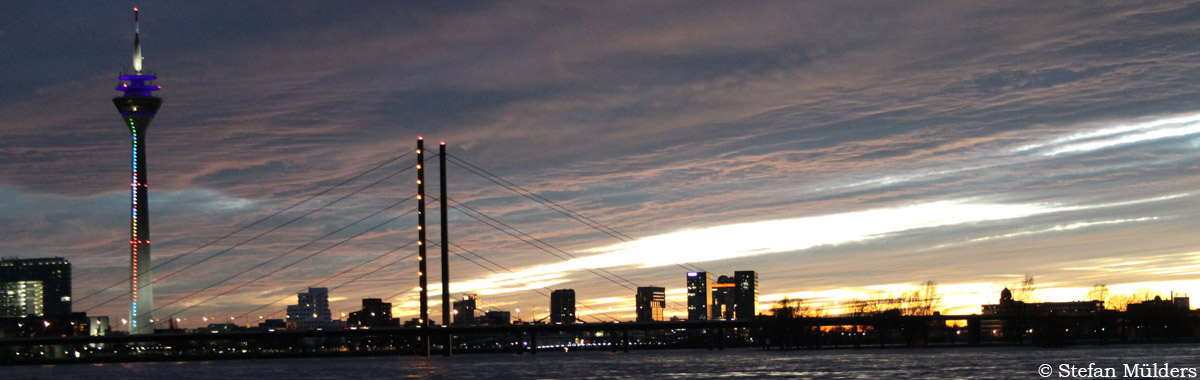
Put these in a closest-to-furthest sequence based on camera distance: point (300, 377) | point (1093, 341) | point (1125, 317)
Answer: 1. point (300, 377)
2. point (1125, 317)
3. point (1093, 341)

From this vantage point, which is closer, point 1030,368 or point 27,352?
point 1030,368

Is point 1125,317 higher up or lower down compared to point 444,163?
lower down

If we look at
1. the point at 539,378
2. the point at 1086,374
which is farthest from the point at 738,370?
the point at 1086,374

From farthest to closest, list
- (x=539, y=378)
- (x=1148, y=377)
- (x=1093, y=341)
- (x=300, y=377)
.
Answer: (x=1093, y=341)
(x=300, y=377)
(x=539, y=378)
(x=1148, y=377)

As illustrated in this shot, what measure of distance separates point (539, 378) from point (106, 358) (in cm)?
13889

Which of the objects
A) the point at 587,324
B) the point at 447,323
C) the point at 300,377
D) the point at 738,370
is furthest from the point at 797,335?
the point at 300,377

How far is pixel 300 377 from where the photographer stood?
85375 millimetres

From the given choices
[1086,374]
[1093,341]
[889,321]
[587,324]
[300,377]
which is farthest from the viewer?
[1093,341]

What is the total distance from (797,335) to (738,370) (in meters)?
106

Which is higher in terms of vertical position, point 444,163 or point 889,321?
point 444,163

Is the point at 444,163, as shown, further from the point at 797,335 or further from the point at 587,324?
the point at 797,335

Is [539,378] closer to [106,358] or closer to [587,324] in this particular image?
[587,324]

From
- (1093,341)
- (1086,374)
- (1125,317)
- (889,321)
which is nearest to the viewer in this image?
(1086,374)

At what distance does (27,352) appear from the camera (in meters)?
187
